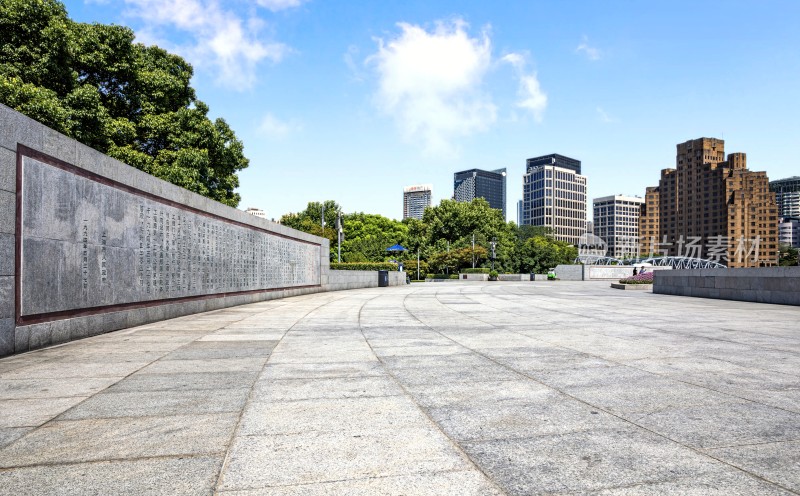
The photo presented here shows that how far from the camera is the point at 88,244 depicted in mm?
8953

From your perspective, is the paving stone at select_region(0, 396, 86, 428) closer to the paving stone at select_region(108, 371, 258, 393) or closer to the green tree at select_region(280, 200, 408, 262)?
the paving stone at select_region(108, 371, 258, 393)

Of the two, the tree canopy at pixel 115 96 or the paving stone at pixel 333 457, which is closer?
the paving stone at pixel 333 457

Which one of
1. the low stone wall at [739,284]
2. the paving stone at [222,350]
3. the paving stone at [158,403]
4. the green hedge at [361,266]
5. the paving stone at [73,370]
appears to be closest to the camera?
the paving stone at [158,403]

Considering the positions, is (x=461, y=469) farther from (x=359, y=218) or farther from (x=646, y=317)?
(x=359, y=218)

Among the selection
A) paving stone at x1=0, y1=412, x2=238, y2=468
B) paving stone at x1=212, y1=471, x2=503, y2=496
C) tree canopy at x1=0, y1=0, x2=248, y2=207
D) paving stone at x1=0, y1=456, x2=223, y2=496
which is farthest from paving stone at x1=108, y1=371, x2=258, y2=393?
tree canopy at x1=0, y1=0, x2=248, y2=207

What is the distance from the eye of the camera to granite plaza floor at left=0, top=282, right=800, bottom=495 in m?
2.89

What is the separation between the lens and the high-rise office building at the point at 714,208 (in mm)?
149125

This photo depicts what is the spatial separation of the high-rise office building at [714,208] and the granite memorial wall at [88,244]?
152012 millimetres

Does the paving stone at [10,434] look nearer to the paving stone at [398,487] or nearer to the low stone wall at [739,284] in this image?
the paving stone at [398,487]

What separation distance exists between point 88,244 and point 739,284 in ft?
76.2

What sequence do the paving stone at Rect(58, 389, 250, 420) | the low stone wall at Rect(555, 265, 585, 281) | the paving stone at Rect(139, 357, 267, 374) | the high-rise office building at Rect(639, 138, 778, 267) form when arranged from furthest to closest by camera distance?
the high-rise office building at Rect(639, 138, 778, 267) → the low stone wall at Rect(555, 265, 585, 281) → the paving stone at Rect(139, 357, 267, 374) → the paving stone at Rect(58, 389, 250, 420)

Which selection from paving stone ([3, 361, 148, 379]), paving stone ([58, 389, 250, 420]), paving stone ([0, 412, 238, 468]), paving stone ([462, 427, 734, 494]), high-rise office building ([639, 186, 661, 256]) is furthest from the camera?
high-rise office building ([639, 186, 661, 256])

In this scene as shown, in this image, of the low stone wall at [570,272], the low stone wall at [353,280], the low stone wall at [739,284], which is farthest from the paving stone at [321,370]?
the low stone wall at [570,272]

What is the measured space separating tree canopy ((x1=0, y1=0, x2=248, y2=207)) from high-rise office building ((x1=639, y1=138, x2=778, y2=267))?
14505 centimetres
